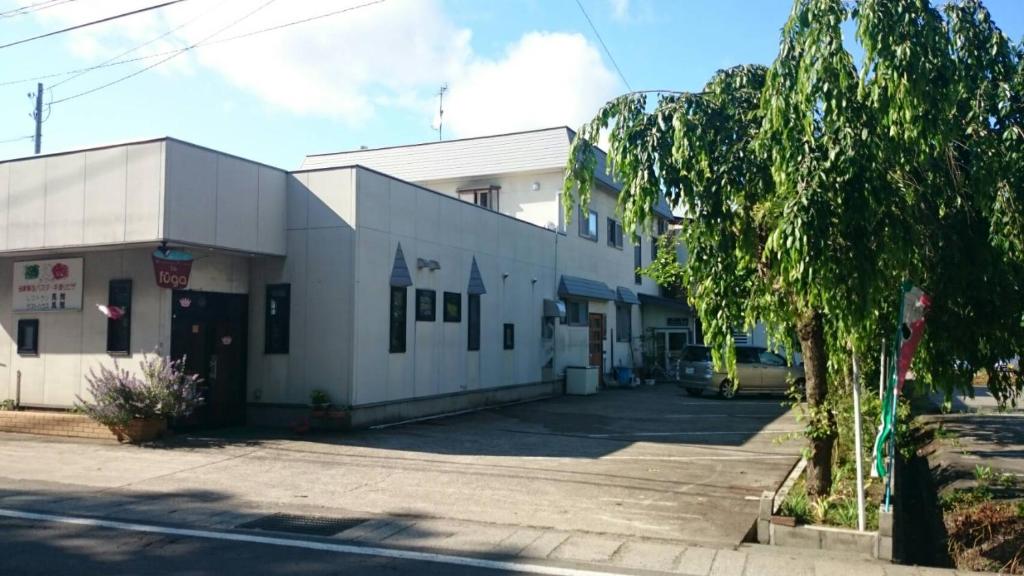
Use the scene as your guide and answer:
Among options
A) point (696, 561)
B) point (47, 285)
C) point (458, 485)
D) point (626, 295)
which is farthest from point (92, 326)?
point (626, 295)

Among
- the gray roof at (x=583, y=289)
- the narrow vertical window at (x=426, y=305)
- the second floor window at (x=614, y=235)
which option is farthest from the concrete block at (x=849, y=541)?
the second floor window at (x=614, y=235)

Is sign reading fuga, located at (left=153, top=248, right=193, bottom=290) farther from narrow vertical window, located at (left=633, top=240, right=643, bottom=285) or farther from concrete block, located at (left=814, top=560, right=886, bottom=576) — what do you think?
narrow vertical window, located at (left=633, top=240, right=643, bottom=285)

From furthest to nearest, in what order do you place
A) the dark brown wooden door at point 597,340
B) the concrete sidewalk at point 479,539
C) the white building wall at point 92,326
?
the dark brown wooden door at point 597,340
the white building wall at point 92,326
the concrete sidewalk at point 479,539

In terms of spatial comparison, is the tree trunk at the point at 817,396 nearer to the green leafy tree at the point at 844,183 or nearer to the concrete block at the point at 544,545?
the green leafy tree at the point at 844,183

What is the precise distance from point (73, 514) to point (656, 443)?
9078mm

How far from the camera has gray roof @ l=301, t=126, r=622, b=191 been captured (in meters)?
23.6

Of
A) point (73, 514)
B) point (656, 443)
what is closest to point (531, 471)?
point (656, 443)

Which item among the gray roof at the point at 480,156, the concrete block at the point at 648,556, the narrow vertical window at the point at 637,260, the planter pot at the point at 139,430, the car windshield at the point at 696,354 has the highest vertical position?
the gray roof at the point at 480,156

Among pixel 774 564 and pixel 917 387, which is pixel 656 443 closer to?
pixel 917 387

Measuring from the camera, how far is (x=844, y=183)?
629 centimetres

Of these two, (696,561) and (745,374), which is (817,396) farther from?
(745,374)

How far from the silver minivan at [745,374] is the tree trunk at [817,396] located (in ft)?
48.8

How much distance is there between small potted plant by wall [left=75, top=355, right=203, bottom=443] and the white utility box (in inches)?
490

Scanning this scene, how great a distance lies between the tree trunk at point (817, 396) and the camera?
8.38 m
